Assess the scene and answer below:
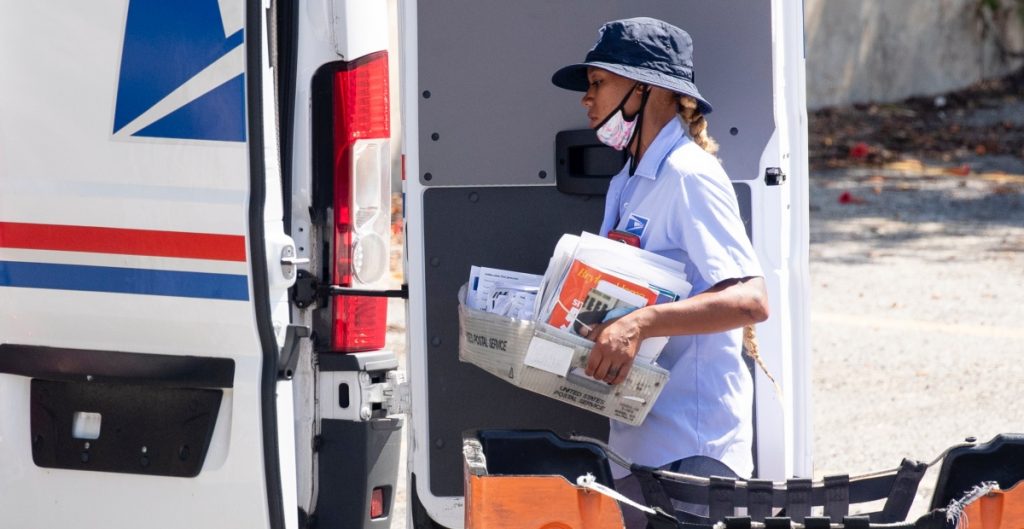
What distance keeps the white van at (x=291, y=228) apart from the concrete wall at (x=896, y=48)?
42.1ft

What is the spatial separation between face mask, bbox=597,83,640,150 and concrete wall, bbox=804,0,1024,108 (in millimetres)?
13360

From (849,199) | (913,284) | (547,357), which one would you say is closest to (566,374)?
(547,357)

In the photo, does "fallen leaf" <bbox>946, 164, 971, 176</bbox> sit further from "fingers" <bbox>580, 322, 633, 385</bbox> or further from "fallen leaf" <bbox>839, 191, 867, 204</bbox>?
"fingers" <bbox>580, 322, 633, 385</bbox>

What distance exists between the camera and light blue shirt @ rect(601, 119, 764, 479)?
10.8 feet

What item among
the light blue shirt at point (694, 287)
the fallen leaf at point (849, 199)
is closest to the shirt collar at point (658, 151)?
the light blue shirt at point (694, 287)

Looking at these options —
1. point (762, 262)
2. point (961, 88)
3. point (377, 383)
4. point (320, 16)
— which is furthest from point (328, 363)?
point (961, 88)

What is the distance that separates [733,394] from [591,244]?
1.64ft

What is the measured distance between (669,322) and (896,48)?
15232 millimetres

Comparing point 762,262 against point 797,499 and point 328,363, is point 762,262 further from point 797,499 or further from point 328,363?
point 328,363

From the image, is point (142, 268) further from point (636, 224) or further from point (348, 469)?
point (636, 224)

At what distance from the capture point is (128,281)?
352 cm

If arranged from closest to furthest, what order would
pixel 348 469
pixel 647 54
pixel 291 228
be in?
pixel 647 54, pixel 291 228, pixel 348 469

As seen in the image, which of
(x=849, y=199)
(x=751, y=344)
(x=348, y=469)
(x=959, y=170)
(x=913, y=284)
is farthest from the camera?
(x=959, y=170)

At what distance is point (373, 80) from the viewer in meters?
3.97
